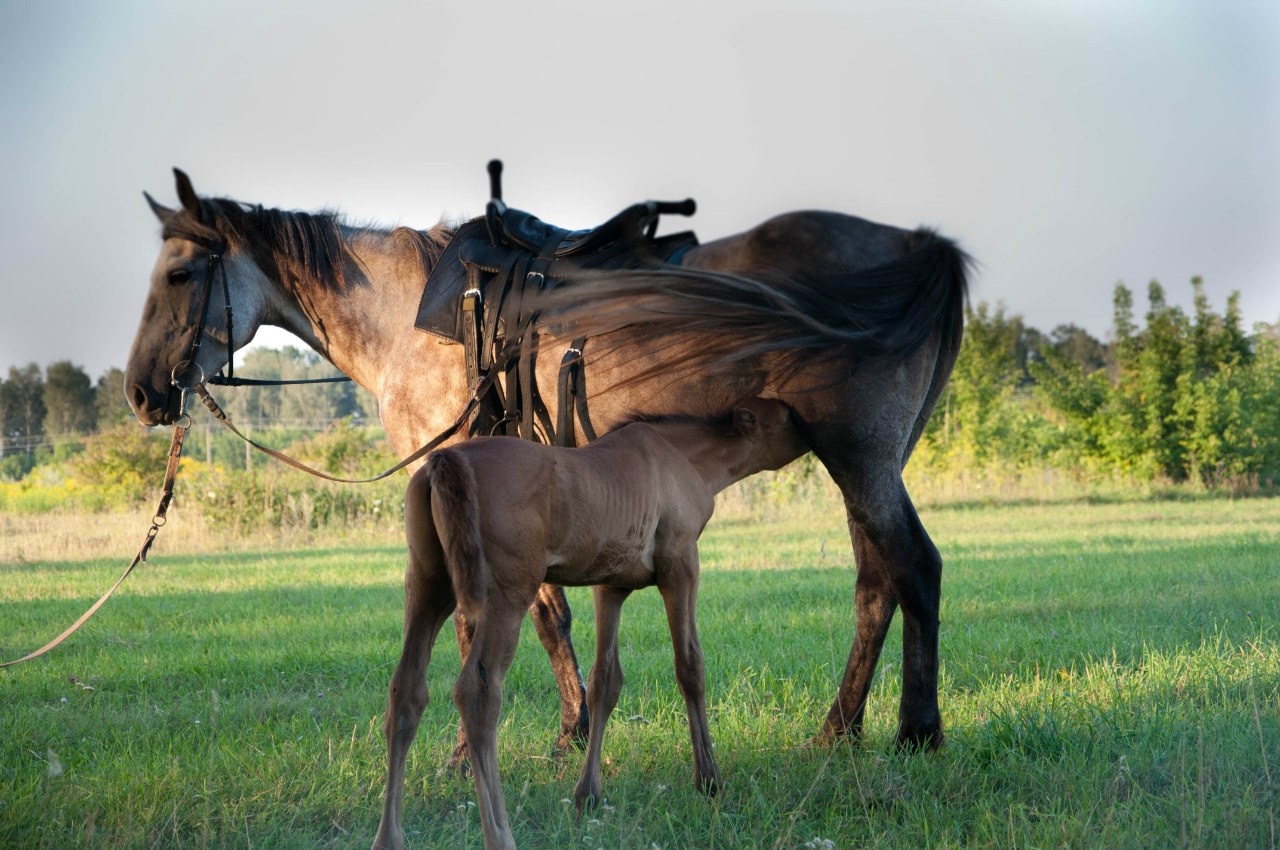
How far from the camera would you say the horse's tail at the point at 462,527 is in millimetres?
3258

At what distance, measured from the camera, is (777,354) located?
14.1ft

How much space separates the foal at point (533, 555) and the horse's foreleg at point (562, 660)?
848mm

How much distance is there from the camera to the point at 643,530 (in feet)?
12.1

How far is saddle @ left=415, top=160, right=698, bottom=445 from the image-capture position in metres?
4.37

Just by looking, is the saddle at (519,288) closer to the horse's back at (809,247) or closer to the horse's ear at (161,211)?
the horse's back at (809,247)

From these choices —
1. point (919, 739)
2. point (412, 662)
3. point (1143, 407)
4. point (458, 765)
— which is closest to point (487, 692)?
point (412, 662)

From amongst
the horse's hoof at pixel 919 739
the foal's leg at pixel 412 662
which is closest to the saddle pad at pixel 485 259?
the foal's leg at pixel 412 662

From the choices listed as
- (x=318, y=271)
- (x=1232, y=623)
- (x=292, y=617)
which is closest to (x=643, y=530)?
(x=318, y=271)

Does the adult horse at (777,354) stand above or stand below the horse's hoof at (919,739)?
above

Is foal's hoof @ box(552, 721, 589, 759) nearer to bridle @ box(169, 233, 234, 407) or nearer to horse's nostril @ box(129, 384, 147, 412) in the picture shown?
bridle @ box(169, 233, 234, 407)

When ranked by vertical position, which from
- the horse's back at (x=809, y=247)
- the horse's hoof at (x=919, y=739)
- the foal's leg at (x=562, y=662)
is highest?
the horse's back at (x=809, y=247)

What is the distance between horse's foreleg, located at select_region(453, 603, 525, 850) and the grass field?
424 mm

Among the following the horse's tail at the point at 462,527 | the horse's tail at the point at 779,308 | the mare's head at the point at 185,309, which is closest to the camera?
the horse's tail at the point at 462,527

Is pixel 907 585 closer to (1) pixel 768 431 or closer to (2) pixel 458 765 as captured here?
(1) pixel 768 431
